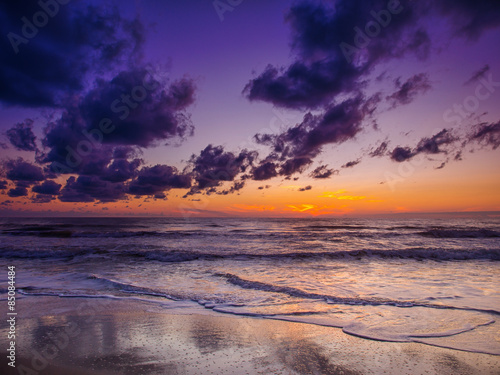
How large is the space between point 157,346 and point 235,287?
18.2ft

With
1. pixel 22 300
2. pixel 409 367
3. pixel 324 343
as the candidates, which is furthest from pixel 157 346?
pixel 22 300

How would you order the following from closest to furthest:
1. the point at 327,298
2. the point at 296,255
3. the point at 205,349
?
the point at 205,349, the point at 327,298, the point at 296,255

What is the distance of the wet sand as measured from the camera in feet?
14.1

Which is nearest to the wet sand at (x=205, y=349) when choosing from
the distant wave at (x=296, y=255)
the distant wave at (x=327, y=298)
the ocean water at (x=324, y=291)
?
the ocean water at (x=324, y=291)

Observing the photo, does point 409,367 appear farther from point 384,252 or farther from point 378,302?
point 384,252

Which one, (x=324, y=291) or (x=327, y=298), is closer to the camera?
(x=327, y=298)

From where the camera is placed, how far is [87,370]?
13.9ft

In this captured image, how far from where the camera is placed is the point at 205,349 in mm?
4988

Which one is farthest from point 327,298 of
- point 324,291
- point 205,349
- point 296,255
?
point 296,255

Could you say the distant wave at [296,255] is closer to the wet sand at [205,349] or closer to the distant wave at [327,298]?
the distant wave at [327,298]

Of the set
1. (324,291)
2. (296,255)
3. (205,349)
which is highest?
(205,349)

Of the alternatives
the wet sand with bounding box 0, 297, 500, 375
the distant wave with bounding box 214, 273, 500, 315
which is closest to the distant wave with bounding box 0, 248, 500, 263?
the distant wave with bounding box 214, 273, 500, 315

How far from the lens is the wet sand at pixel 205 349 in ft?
14.1

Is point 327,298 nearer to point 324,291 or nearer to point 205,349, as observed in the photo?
point 324,291
